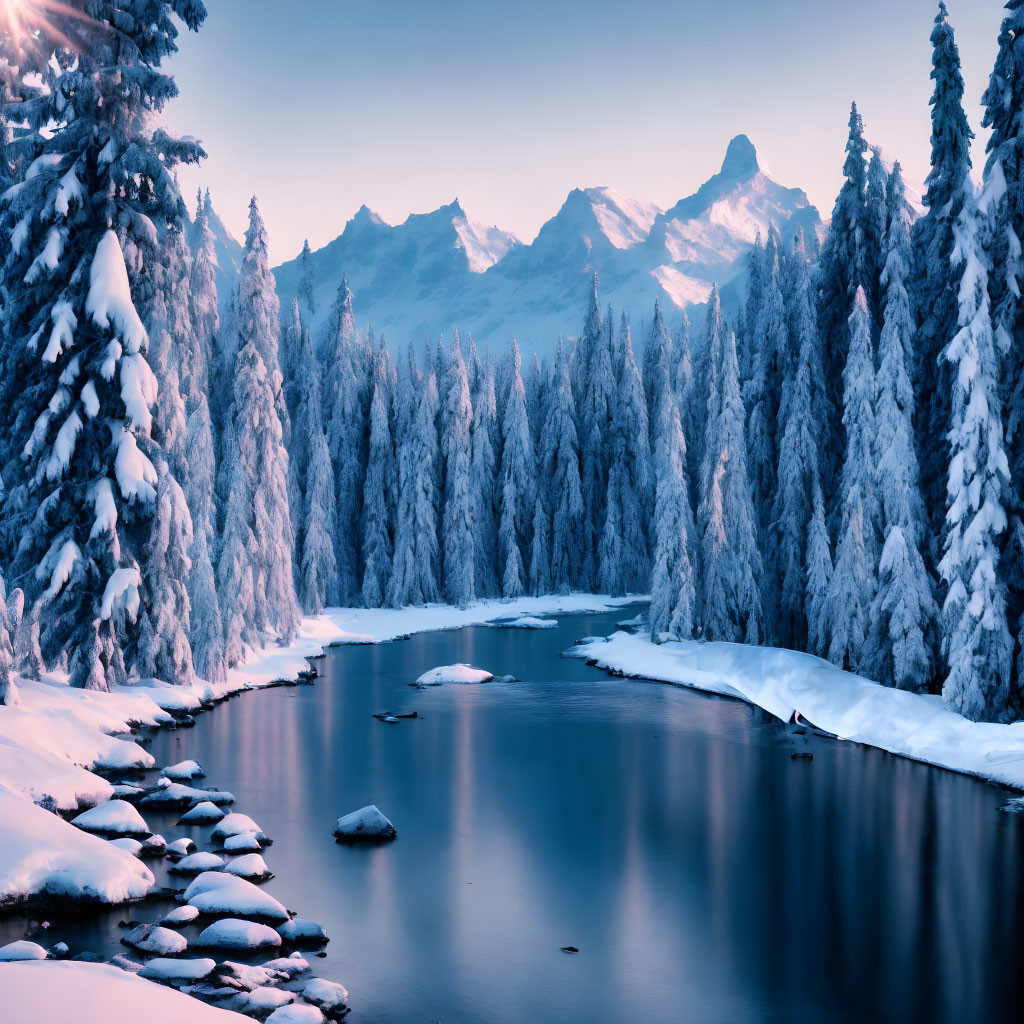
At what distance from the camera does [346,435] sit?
6288 cm

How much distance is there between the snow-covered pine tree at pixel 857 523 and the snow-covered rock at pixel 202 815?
2041 centimetres

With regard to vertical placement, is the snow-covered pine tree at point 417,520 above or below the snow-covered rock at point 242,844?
above

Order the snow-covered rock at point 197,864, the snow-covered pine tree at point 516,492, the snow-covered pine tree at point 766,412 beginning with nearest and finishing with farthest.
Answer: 1. the snow-covered rock at point 197,864
2. the snow-covered pine tree at point 766,412
3. the snow-covered pine tree at point 516,492

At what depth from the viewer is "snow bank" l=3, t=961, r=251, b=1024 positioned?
6.95 metres

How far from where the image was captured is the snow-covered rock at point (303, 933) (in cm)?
1318

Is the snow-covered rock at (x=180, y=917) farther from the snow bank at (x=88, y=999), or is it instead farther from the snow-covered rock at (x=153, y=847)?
the snow bank at (x=88, y=999)

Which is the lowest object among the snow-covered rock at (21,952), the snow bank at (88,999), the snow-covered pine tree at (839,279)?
the snow-covered rock at (21,952)

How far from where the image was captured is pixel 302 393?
59156mm

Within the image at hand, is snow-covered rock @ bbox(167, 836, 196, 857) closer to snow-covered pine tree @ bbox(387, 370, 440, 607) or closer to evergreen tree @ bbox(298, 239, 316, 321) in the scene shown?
snow-covered pine tree @ bbox(387, 370, 440, 607)

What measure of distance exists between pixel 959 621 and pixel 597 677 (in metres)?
16.5

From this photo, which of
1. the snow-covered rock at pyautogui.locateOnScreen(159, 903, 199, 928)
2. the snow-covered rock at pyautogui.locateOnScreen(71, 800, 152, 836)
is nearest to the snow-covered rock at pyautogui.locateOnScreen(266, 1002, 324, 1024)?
the snow-covered rock at pyautogui.locateOnScreen(159, 903, 199, 928)

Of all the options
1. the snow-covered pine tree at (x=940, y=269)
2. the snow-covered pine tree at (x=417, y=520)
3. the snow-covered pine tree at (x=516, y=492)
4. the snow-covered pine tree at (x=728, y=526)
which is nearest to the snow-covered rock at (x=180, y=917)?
the snow-covered pine tree at (x=940, y=269)

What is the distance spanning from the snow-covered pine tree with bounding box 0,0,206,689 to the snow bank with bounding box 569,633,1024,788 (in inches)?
749

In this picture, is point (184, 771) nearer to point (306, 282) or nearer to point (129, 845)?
point (129, 845)
